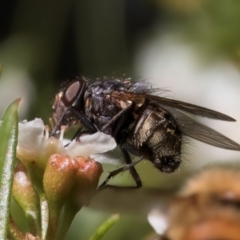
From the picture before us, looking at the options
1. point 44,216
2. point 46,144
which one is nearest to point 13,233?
point 44,216

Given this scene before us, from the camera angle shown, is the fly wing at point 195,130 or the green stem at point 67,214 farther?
the fly wing at point 195,130

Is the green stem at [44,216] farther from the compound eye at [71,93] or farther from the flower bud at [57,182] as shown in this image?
the compound eye at [71,93]

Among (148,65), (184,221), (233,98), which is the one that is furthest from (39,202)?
(148,65)

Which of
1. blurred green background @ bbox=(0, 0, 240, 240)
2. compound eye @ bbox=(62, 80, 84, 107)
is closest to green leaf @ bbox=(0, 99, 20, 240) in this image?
compound eye @ bbox=(62, 80, 84, 107)

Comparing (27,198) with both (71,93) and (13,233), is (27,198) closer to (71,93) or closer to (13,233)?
(13,233)

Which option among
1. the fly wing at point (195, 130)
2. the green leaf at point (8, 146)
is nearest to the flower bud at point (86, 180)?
the green leaf at point (8, 146)

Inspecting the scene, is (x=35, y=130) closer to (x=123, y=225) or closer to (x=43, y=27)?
(x=123, y=225)
